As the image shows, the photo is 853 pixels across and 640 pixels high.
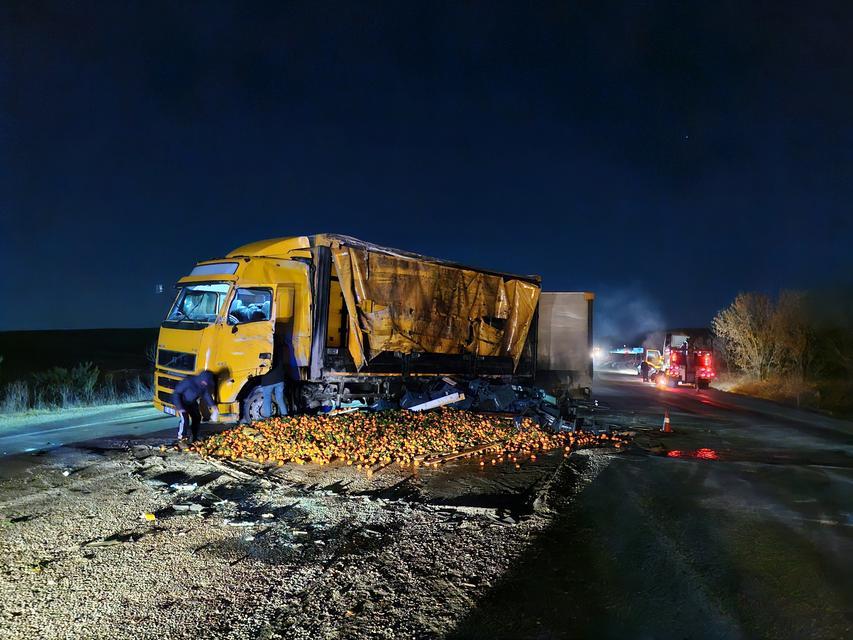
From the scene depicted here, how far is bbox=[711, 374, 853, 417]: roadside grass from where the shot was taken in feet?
68.5

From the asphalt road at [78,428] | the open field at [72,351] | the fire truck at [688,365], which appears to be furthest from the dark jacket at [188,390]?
the fire truck at [688,365]

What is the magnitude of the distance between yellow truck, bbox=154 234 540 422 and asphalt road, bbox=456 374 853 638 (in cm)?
453

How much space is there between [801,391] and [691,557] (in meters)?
23.8

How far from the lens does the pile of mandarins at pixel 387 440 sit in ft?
27.5

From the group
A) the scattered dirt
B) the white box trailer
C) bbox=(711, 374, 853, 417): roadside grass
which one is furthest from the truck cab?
bbox=(711, 374, 853, 417): roadside grass

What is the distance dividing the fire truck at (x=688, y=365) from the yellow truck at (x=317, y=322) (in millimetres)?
18945

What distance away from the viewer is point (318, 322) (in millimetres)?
10344

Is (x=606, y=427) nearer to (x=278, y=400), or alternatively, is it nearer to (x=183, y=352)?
(x=278, y=400)

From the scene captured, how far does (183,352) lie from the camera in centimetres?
974

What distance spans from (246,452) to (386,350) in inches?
143

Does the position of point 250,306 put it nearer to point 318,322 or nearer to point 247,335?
point 247,335

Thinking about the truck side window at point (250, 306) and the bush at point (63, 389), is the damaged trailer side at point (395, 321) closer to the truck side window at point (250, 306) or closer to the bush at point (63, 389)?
the truck side window at point (250, 306)

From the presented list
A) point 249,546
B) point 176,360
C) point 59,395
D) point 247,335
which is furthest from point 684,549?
point 59,395

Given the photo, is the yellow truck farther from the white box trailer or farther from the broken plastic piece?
the white box trailer
